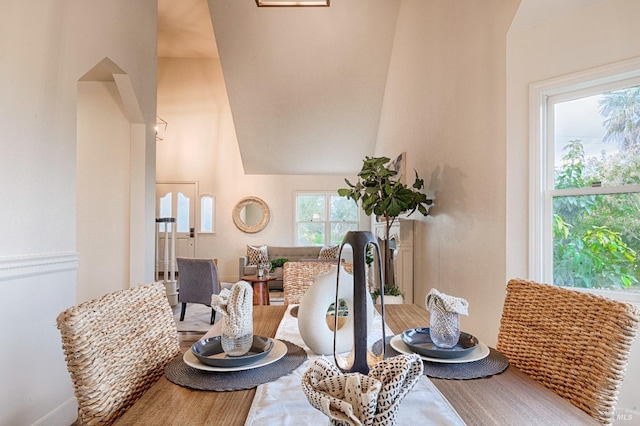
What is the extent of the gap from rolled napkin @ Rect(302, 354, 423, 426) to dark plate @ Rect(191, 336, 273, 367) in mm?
462

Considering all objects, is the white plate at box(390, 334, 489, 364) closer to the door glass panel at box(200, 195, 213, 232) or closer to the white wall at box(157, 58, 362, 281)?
the white wall at box(157, 58, 362, 281)

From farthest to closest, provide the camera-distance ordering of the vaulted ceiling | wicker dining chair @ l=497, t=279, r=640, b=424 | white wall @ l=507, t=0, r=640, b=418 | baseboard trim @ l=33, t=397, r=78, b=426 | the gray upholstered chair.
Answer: the vaulted ceiling
the gray upholstered chair
baseboard trim @ l=33, t=397, r=78, b=426
white wall @ l=507, t=0, r=640, b=418
wicker dining chair @ l=497, t=279, r=640, b=424

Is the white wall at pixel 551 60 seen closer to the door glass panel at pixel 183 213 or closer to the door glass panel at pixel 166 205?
the door glass panel at pixel 183 213

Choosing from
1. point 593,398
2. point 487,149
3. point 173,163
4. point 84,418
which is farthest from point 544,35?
point 173,163

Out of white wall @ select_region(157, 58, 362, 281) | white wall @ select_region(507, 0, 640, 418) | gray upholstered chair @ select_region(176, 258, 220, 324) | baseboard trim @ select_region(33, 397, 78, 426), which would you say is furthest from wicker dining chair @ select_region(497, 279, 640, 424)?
white wall @ select_region(157, 58, 362, 281)

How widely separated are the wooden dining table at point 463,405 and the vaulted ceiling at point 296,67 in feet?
15.2

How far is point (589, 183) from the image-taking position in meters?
2.14

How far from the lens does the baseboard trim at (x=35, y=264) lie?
5.93 ft

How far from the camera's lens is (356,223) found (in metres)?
8.02

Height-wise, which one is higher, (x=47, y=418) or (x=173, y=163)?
(x=173, y=163)

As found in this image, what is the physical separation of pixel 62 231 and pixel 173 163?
5.81 meters

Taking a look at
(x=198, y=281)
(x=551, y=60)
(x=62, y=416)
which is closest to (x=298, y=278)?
(x=62, y=416)

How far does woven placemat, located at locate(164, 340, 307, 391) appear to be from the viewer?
2.99 ft

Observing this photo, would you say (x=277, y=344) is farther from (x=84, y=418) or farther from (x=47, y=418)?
(x=47, y=418)
